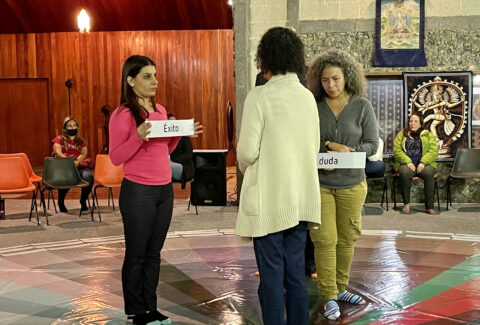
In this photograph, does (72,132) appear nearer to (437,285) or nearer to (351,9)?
(351,9)

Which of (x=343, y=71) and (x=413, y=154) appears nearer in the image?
(x=343, y=71)

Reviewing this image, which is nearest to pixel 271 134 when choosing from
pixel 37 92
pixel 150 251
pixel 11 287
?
pixel 150 251

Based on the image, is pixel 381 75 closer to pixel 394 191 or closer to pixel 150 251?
pixel 394 191

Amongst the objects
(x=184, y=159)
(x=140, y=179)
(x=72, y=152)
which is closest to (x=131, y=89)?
(x=140, y=179)

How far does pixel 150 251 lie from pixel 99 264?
174cm

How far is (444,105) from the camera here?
797cm

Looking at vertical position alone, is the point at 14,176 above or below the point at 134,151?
below

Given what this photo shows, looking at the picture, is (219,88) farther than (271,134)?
Yes

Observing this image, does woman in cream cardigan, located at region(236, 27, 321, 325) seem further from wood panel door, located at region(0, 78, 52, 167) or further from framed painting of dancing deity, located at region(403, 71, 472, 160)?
wood panel door, located at region(0, 78, 52, 167)

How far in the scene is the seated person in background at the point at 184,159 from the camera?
7.40m

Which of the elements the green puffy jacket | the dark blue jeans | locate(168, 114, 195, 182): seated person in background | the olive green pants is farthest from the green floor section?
locate(168, 114, 195, 182): seated person in background

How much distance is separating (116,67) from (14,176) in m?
6.29

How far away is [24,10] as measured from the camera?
12398mm

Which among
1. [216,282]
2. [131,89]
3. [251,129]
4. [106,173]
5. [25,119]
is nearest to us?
[251,129]
